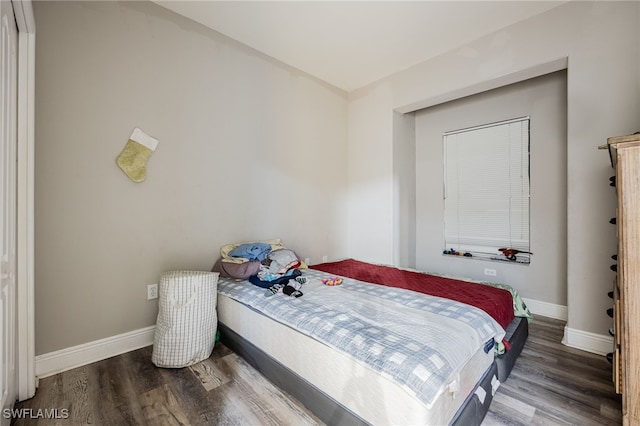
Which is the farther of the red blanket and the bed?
the red blanket

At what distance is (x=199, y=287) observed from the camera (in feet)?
6.50

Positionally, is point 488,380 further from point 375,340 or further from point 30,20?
point 30,20

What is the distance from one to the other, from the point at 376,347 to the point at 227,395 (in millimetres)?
975

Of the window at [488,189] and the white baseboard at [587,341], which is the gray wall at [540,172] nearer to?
the window at [488,189]

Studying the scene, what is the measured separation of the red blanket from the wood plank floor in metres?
0.42

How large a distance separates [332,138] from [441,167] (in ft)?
4.82

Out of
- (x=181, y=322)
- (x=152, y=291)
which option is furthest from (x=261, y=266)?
(x=152, y=291)

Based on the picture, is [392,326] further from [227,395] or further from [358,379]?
[227,395]

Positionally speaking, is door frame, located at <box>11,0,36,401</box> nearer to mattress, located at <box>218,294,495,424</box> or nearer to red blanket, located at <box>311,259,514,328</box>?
mattress, located at <box>218,294,495,424</box>

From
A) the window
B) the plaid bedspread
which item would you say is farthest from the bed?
the window

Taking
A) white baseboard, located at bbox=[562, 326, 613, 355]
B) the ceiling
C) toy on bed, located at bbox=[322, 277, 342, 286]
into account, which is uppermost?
the ceiling

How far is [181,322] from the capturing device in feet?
6.24

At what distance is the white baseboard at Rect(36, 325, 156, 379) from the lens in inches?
71.4

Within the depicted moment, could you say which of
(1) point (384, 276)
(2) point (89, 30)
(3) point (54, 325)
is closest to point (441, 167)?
(1) point (384, 276)
